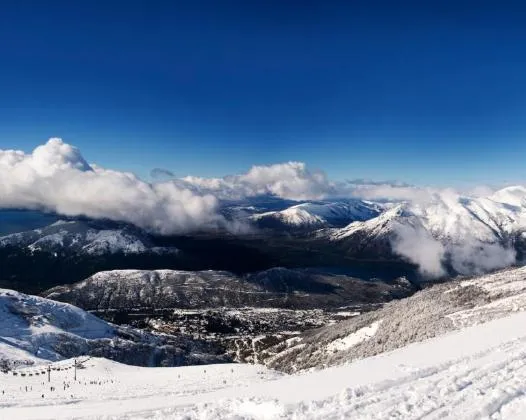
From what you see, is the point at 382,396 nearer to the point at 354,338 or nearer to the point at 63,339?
the point at 63,339

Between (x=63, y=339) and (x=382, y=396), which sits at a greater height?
(x=382, y=396)

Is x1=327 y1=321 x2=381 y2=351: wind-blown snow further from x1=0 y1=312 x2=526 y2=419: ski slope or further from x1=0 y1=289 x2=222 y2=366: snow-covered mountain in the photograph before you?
x1=0 y1=312 x2=526 y2=419: ski slope

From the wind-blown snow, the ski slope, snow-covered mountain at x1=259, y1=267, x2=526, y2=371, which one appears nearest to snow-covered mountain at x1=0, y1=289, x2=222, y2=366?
snow-covered mountain at x1=259, y1=267, x2=526, y2=371

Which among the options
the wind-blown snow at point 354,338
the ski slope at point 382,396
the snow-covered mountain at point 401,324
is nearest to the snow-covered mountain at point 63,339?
the snow-covered mountain at point 401,324

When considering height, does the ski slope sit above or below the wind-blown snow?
above

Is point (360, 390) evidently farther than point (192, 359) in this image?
No

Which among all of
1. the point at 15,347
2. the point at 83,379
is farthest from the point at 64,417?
the point at 15,347

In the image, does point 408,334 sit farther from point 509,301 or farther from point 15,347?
point 15,347


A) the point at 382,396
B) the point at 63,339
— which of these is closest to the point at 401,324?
the point at 63,339

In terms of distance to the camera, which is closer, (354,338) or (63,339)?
(63,339)
